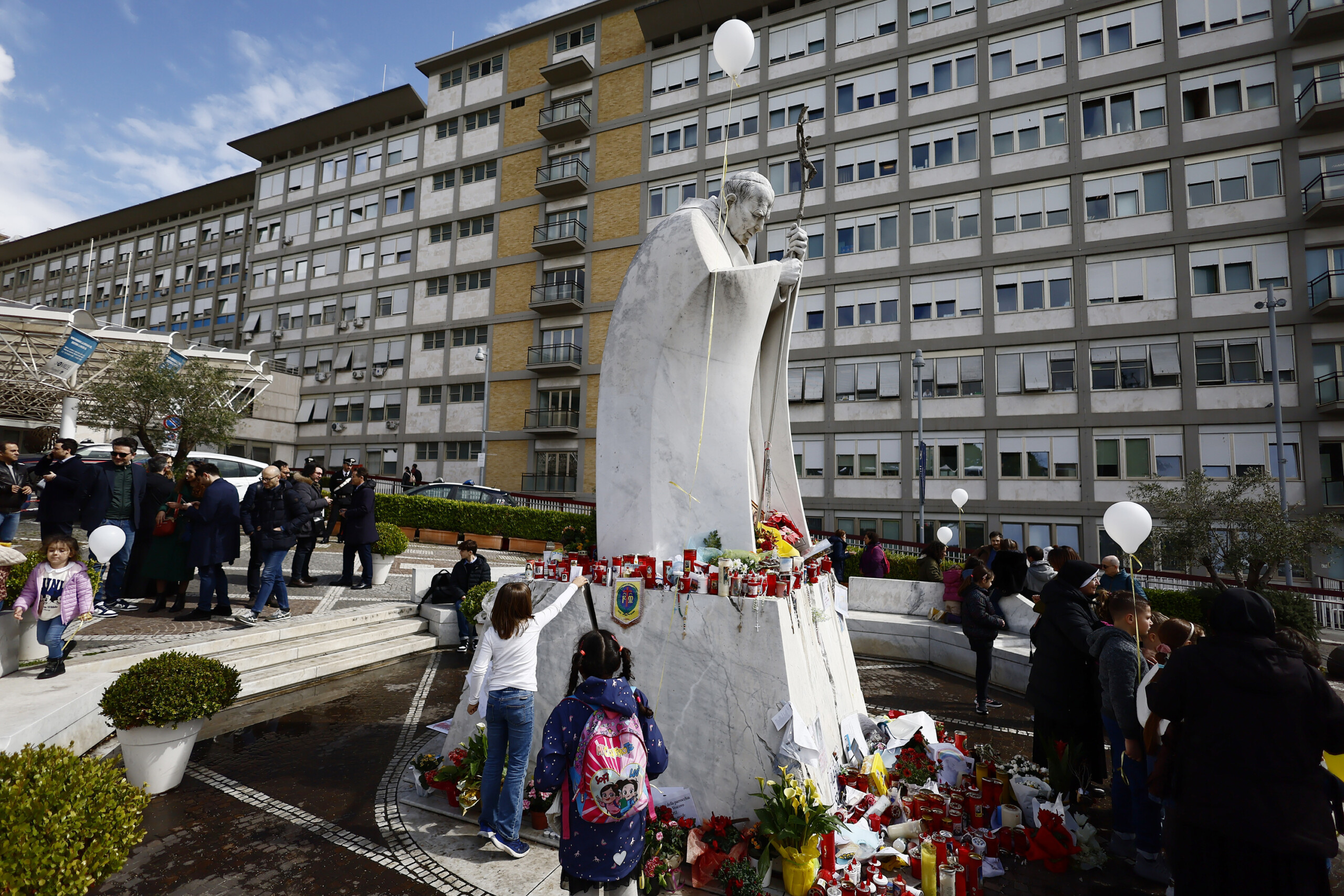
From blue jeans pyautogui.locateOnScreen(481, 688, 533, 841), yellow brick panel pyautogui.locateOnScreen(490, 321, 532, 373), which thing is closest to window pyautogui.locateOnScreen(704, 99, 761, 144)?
yellow brick panel pyautogui.locateOnScreen(490, 321, 532, 373)

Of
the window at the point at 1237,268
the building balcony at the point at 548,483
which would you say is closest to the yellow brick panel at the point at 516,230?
the building balcony at the point at 548,483

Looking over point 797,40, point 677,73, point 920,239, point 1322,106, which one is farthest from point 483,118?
point 1322,106

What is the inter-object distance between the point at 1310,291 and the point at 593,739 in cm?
2599

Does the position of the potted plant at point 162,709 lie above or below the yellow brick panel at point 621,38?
below

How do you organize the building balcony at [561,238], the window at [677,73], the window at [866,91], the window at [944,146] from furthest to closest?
the building balcony at [561,238]
the window at [677,73]
the window at [866,91]
the window at [944,146]

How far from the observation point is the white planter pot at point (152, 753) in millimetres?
4488

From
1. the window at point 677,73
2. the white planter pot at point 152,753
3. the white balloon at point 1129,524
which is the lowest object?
the white planter pot at point 152,753

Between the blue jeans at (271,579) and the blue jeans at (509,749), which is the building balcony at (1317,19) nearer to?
the blue jeans at (509,749)

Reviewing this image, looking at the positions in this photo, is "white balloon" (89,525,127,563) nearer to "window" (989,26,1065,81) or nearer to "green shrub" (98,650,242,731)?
"green shrub" (98,650,242,731)

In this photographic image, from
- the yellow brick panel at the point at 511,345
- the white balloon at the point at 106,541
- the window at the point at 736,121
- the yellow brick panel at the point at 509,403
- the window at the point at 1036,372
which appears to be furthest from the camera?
the yellow brick panel at the point at 511,345

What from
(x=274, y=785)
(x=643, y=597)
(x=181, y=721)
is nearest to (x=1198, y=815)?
(x=643, y=597)

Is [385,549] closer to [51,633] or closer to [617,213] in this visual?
Result: [51,633]

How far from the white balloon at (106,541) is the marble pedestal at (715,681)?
415 centimetres

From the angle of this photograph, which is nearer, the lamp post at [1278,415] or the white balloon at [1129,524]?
the white balloon at [1129,524]
